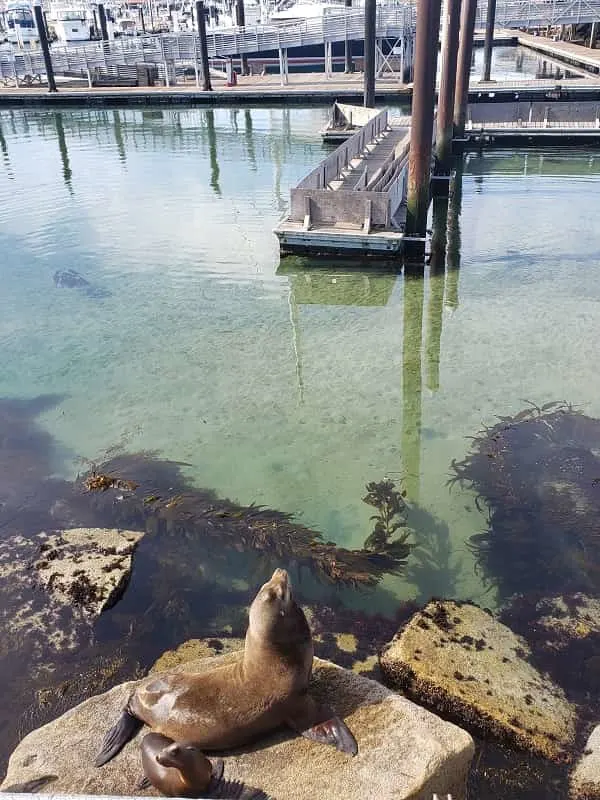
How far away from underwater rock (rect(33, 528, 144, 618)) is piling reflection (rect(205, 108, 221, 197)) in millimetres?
13971

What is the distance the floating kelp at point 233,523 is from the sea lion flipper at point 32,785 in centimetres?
292

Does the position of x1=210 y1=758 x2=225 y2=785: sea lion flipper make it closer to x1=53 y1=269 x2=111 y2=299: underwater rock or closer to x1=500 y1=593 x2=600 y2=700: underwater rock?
x1=500 y1=593 x2=600 y2=700: underwater rock

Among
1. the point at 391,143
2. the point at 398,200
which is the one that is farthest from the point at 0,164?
the point at 398,200

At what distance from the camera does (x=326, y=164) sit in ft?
52.3

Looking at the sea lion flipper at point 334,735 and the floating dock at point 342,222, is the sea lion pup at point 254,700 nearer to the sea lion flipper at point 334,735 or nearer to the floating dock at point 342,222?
the sea lion flipper at point 334,735

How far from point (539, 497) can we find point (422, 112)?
9039mm

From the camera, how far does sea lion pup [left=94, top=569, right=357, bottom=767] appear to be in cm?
375

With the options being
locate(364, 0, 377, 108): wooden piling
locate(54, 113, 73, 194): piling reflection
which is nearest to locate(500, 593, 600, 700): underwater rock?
locate(54, 113, 73, 194): piling reflection

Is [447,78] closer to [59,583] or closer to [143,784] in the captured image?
[59,583]

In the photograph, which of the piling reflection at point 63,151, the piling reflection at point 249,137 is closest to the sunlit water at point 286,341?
the piling reflection at point 63,151

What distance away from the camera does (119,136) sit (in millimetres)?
28062

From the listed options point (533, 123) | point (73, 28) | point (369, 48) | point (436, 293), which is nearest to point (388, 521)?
point (436, 293)

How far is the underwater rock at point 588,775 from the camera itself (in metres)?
4.06

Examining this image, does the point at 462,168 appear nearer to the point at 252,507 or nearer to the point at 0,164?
the point at 0,164
